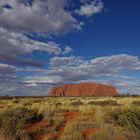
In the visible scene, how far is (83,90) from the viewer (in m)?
184

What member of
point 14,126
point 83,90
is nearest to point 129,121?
point 14,126

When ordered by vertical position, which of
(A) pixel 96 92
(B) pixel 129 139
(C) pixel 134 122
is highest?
(A) pixel 96 92

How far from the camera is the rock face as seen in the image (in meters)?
176

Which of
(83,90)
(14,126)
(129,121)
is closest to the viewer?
(129,121)

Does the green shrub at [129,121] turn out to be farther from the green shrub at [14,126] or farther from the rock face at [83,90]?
the rock face at [83,90]

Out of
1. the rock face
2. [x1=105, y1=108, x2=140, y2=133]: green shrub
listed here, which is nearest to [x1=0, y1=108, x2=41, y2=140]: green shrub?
[x1=105, y1=108, x2=140, y2=133]: green shrub

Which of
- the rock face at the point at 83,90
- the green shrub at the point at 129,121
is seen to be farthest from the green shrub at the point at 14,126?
the rock face at the point at 83,90

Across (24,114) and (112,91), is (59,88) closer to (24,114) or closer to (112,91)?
(112,91)

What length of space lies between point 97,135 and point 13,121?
14.0 feet

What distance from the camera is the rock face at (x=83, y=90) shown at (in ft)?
577

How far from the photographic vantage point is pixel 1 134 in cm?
872

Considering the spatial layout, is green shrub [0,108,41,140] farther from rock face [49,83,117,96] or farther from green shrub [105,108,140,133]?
rock face [49,83,117,96]

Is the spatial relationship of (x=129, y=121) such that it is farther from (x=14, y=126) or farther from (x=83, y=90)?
(x=83, y=90)

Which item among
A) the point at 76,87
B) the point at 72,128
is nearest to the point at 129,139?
the point at 72,128
